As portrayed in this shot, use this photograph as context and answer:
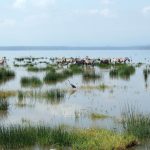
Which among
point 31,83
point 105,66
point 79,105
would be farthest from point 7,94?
point 105,66

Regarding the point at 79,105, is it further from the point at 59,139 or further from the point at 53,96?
the point at 59,139

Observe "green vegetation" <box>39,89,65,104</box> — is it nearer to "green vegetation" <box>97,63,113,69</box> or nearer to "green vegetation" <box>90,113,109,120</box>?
"green vegetation" <box>90,113,109,120</box>

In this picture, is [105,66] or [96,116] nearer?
[96,116]

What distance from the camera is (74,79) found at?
3238 cm

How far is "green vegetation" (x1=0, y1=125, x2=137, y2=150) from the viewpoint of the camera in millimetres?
12180

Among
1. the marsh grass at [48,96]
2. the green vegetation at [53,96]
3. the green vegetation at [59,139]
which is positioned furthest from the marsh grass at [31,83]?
the green vegetation at [59,139]

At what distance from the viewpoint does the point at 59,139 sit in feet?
41.2

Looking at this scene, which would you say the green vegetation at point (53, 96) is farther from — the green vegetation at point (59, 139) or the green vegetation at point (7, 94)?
the green vegetation at point (59, 139)

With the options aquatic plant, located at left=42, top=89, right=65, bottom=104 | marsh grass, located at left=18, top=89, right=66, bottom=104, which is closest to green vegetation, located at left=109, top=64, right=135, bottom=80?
marsh grass, located at left=18, top=89, right=66, bottom=104

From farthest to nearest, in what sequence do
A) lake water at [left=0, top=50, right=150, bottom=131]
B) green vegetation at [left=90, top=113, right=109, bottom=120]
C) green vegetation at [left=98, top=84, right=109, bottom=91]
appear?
green vegetation at [left=98, top=84, right=109, bottom=91], green vegetation at [left=90, top=113, right=109, bottom=120], lake water at [left=0, top=50, right=150, bottom=131]

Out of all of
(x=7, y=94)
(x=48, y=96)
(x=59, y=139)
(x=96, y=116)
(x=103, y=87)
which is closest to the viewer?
(x=59, y=139)

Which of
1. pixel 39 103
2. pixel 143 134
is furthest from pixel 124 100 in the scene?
pixel 143 134

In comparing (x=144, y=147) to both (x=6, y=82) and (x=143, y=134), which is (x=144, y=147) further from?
(x=6, y=82)

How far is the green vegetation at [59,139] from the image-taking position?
480 inches
